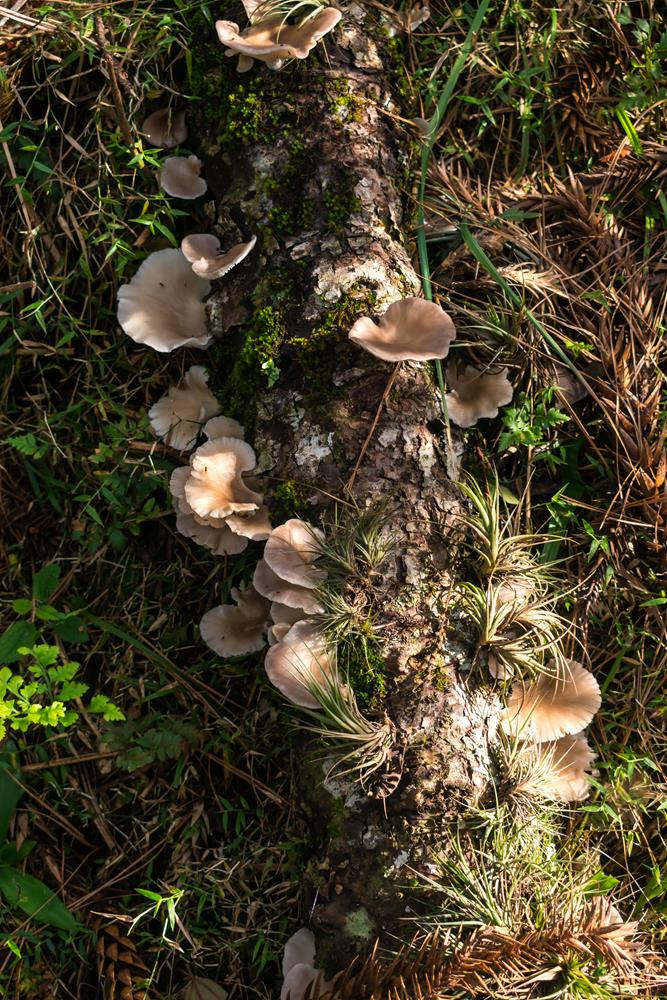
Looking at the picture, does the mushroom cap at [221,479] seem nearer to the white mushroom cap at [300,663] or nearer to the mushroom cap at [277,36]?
the white mushroom cap at [300,663]

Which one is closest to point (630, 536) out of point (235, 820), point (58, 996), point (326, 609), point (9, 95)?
point (326, 609)

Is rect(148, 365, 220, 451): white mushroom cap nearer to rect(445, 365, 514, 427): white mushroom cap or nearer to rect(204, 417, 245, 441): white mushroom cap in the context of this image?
rect(204, 417, 245, 441): white mushroom cap

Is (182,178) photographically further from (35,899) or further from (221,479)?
(35,899)

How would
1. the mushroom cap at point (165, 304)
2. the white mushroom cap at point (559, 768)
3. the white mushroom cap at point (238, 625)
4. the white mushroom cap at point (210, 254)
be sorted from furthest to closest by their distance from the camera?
the mushroom cap at point (165, 304), the white mushroom cap at point (238, 625), the white mushroom cap at point (210, 254), the white mushroom cap at point (559, 768)

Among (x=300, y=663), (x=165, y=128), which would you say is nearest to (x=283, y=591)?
(x=300, y=663)

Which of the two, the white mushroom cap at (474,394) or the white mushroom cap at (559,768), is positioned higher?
the white mushroom cap at (474,394)

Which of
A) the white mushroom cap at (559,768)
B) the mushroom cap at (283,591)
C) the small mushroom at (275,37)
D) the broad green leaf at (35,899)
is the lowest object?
the broad green leaf at (35,899)

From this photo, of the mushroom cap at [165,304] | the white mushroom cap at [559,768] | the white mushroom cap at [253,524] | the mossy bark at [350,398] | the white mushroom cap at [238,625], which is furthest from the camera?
the mushroom cap at [165,304]

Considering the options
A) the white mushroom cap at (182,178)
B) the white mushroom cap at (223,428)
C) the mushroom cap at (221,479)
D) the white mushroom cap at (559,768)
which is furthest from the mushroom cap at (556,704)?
the white mushroom cap at (182,178)
